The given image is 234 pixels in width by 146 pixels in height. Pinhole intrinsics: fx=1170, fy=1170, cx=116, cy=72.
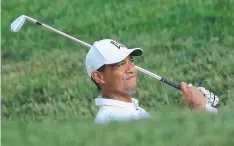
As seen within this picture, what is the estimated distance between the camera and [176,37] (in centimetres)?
1102

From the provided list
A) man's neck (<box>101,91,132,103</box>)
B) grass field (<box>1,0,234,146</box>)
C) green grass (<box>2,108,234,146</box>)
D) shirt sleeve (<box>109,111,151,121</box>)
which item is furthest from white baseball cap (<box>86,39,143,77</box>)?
green grass (<box>2,108,234,146</box>)

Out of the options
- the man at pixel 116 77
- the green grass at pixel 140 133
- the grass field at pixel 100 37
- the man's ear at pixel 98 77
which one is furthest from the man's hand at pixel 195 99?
the green grass at pixel 140 133

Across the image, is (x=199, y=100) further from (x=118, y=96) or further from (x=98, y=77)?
(x=98, y=77)

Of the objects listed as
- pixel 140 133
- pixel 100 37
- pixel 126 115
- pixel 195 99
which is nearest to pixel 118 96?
pixel 126 115

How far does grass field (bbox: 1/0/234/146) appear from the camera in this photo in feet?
33.0

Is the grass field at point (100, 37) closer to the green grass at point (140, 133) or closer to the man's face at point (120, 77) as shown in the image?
the man's face at point (120, 77)

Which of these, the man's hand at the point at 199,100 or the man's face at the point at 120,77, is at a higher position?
the man's face at the point at 120,77

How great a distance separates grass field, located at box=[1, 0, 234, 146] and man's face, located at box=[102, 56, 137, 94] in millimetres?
1211

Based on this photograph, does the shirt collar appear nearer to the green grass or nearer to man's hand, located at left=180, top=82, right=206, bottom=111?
man's hand, located at left=180, top=82, right=206, bottom=111

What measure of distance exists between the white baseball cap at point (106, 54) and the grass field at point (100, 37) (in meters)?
1.30

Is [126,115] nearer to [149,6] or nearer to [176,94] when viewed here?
[176,94]

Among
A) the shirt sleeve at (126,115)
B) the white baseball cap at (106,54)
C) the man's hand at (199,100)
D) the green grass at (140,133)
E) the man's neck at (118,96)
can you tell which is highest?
the green grass at (140,133)

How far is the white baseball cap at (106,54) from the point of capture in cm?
756

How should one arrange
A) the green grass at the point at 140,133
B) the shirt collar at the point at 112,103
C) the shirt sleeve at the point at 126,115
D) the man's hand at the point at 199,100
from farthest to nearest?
1. the man's hand at the point at 199,100
2. the shirt collar at the point at 112,103
3. the shirt sleeve at the point at 126,115
4. the green grass at the point at 140,133
